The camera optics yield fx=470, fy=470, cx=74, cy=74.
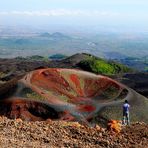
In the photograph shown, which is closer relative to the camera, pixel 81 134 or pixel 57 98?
pixel 81 134

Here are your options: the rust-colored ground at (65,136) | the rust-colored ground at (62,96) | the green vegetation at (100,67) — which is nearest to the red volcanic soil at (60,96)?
the rust-colored ground at (62,96)

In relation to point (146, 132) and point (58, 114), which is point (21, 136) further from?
point (58, 114)

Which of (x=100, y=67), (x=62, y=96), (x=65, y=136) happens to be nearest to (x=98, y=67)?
(x=100, y=67)

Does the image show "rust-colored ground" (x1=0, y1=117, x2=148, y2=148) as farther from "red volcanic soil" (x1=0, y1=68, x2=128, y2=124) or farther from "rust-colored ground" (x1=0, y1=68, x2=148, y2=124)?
"red volcanic soil" (x1=0, y1=68, x2=128, y2=124)

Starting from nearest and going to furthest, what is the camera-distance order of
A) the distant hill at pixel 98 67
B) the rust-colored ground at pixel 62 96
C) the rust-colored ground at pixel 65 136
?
1. the rust-colored ground at pixel 65 136
2. the rust-colored ground at pixel 62 96
3. the distant hill at pixel 98 67

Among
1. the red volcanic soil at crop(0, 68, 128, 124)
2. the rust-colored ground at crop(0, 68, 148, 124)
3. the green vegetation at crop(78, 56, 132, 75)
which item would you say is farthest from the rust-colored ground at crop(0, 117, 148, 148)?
the green vegetation at crop(78, 56, 132, 75)

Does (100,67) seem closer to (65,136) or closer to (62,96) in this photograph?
(62,96)

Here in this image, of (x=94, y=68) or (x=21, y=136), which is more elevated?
(x=21, y=136)

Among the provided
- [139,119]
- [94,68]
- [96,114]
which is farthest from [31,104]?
[94,68]

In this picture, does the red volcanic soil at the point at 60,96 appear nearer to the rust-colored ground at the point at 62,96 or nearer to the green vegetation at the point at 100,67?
the rust-colored ground at the point at 62,96
